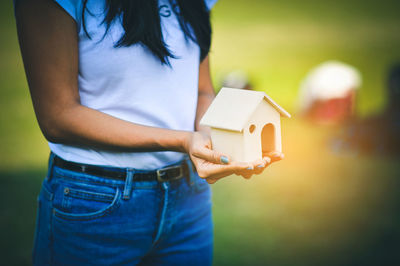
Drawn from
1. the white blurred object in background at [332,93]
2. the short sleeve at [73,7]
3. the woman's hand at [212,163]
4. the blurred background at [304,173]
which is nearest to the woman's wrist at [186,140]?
the woman's hand at [212,163]

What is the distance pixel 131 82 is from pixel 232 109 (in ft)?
1.12

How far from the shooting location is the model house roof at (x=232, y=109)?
3.78 feet

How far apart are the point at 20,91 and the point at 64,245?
9796mm

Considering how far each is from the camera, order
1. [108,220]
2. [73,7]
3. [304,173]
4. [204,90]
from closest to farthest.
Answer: [73,7], [108,220], [204,90], [304,173]

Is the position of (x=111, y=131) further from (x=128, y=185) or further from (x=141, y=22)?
(x=141, y=22)

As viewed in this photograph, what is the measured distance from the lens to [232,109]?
1182 mm

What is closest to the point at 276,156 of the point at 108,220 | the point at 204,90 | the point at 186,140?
the point at 186,140

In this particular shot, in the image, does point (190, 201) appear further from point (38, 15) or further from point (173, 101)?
point (38, 15)

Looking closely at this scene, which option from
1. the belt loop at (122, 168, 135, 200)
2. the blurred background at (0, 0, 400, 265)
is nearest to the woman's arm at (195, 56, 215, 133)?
the belt loop at (122, 168, 135, 200)

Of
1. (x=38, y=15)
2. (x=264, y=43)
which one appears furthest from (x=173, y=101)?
(x=264, y=43)

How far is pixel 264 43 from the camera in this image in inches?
491

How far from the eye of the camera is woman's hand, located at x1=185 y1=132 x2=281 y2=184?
3.58ft

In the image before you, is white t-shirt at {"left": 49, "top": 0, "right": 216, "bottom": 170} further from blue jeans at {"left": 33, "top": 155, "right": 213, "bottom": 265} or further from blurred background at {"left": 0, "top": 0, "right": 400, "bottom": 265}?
blurred background at {"left": 0, "top": 0, "right": 400, "bottom": 265}

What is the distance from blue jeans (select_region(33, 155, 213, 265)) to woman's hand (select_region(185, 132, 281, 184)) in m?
0.17
